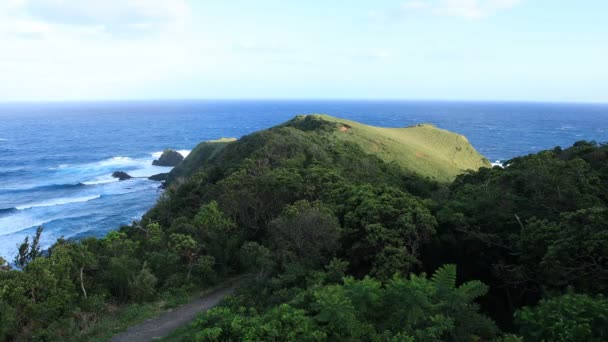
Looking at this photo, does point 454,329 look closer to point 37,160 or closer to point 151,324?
point 151,324

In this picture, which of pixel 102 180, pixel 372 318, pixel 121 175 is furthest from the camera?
pixel 121 175

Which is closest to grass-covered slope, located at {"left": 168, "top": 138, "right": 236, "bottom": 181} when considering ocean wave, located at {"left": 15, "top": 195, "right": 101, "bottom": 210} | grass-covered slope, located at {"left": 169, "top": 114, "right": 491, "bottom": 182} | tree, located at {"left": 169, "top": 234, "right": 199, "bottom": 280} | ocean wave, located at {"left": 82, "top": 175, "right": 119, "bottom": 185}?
grass-covered slope, located at {"left": 169, "top": 114, "right": 491, "bottom": 182}

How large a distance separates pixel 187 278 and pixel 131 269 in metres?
2.34

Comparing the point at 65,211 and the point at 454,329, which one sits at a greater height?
the point at 454,329

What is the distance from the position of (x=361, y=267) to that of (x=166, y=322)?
755 centimetres

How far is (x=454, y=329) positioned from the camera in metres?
9.58

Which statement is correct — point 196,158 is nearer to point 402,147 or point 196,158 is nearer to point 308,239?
point 402,147

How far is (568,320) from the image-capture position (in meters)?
8.45

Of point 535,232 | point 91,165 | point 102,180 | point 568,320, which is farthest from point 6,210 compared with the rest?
point 568,320

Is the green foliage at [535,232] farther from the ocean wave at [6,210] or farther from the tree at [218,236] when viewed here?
the ocean wave at [6,210]

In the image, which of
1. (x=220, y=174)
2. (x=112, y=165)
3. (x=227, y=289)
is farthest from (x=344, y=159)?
(x=112, y=165)

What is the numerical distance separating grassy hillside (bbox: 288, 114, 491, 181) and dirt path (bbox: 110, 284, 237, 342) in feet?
129

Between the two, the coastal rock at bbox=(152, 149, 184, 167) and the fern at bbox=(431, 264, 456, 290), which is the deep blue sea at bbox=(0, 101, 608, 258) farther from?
the fern at bbox=(431, 264, 456, 290)

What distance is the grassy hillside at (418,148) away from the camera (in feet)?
185
